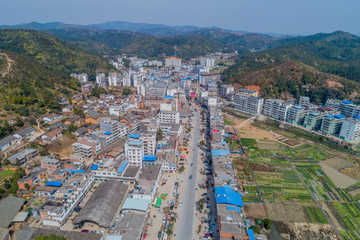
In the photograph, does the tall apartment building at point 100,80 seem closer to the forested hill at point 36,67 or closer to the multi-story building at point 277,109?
the forested hill at point 36,67

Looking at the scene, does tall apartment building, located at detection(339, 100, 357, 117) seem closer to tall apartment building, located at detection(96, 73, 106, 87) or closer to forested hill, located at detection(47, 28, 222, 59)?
tall apartment building, located at detection(96, 73, 106, 87)

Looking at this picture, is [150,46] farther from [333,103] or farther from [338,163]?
[338,163]

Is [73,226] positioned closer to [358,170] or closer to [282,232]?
[282,232]

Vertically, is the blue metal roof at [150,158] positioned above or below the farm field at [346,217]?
above

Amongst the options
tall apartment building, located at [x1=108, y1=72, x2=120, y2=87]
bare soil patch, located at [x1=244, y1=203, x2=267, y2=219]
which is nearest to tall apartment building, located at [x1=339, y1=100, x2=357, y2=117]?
bare soil patch, located at [x1=244, y1=203, x2=267, y2=219]

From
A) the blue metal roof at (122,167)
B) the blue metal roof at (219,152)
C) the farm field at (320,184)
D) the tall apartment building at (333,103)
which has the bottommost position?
the farm field at (320,184)

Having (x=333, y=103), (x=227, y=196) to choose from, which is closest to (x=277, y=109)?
(x=333, y=103)

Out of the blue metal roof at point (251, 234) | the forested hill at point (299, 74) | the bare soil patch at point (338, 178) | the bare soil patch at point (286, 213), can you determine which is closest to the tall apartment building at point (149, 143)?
the bare soil patch at point (286, 213)
